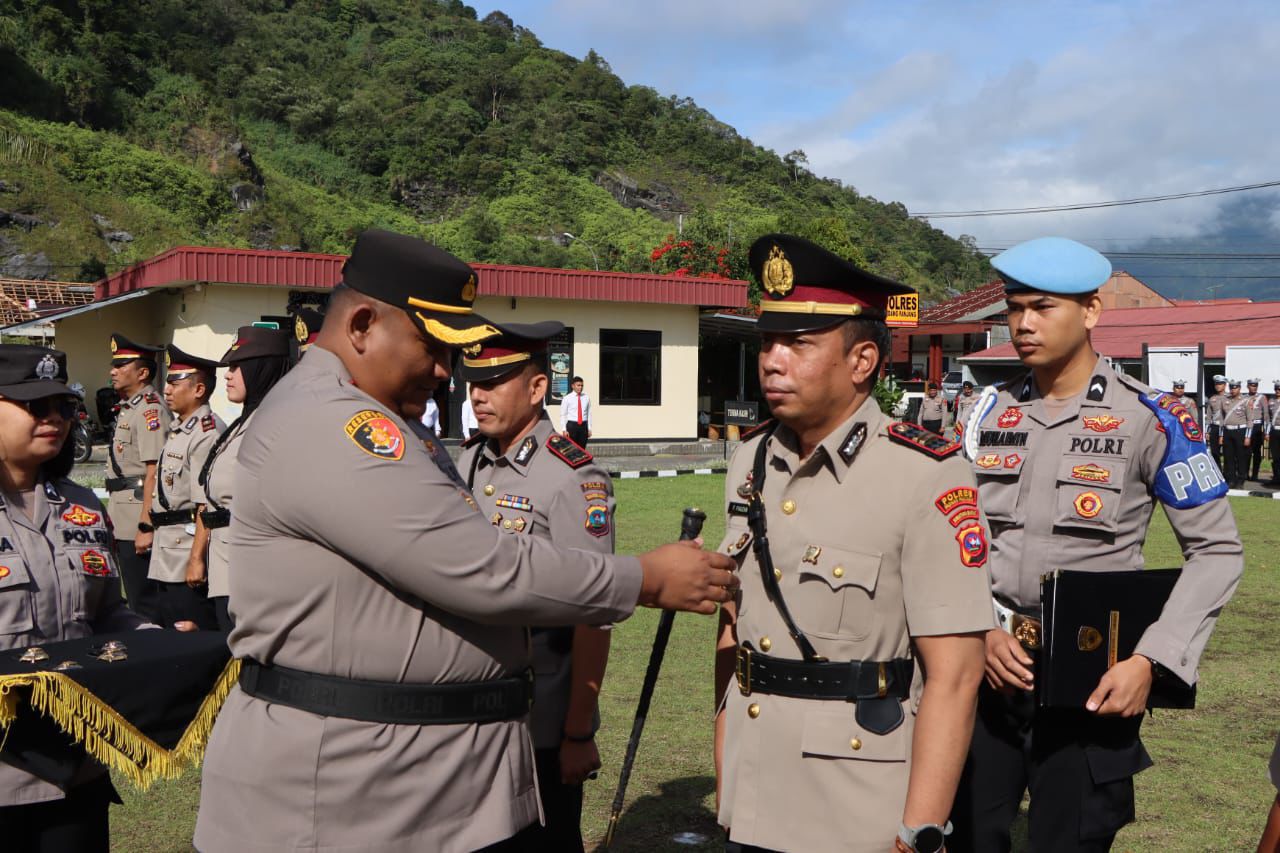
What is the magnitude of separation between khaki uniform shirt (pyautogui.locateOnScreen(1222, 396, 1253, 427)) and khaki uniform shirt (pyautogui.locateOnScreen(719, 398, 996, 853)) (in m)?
20.9

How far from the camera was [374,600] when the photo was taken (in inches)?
87.0

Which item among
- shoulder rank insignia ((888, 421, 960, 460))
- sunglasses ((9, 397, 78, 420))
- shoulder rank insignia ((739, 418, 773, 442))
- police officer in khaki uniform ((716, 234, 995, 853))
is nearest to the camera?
police officer in khaki uniform ((716, 234, 995, 853))

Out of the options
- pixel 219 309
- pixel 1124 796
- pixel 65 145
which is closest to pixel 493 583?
pixel 1124 796

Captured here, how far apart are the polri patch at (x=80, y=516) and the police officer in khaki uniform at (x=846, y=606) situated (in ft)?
7.55

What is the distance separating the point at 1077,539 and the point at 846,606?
3.59 feet

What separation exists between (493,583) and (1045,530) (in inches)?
73.8

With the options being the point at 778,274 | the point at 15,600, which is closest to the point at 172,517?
the point at 15,600

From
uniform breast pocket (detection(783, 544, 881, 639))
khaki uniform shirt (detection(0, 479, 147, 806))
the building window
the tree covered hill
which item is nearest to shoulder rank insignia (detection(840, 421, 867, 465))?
uniform breast pocket (detection(783, 544, 881, 639))

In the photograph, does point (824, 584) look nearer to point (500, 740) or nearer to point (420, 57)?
point (500, 740)

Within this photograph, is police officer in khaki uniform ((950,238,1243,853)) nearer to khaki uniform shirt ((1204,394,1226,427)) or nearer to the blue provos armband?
the blue provos armband

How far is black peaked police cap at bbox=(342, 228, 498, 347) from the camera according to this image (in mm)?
2281

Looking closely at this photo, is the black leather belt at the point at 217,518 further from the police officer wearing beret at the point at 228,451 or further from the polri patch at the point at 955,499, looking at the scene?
the polri patch at the point at 955,499

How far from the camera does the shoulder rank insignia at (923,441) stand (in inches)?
98.7

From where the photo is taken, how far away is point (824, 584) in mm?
2529
